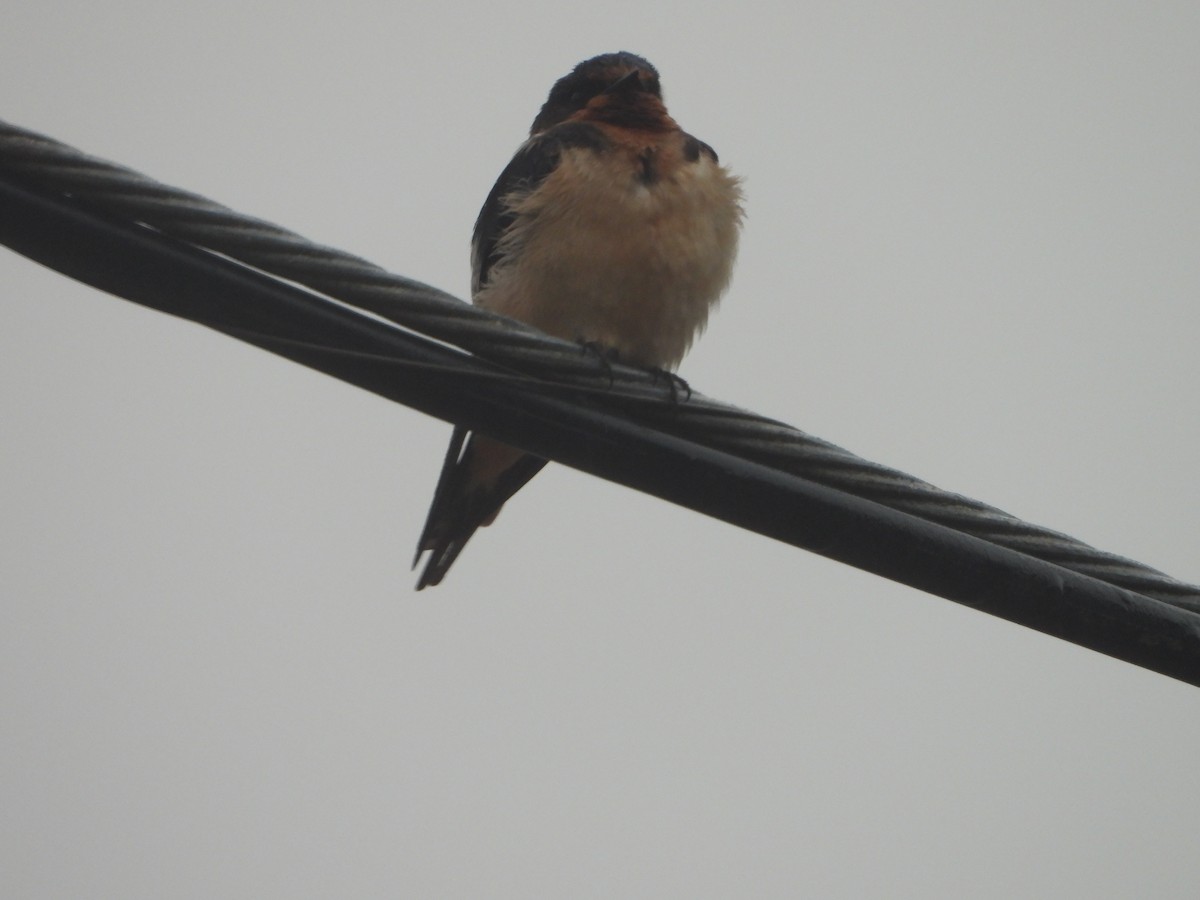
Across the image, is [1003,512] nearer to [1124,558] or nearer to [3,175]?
[1124,558]

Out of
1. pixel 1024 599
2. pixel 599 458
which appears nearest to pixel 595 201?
pixel 599 458

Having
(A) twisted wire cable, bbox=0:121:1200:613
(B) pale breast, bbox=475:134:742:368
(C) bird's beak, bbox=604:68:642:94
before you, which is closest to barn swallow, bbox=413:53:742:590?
(B) pale breast, bbox=475:134:742:368

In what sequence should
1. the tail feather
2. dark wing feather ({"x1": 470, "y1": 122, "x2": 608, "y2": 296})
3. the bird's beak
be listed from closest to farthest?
the tail feather → dark wing feather ({"x1": 470, "y1": 122, "x2": 608, "y2": 296}) → the bird's beak

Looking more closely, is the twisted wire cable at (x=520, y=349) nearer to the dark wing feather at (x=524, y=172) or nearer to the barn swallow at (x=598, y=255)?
the barn swallow at (x=598, y=255)

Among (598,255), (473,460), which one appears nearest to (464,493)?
(473,460)

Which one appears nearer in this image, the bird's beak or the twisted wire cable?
the twisted wire cable

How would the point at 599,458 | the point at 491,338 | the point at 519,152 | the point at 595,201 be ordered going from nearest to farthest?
1. the point at 491,338
2. the point at 599,458
3. the point at 595,201
4. the point at 519,152

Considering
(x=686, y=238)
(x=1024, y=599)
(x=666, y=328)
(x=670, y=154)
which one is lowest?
(x=1024, y=599)

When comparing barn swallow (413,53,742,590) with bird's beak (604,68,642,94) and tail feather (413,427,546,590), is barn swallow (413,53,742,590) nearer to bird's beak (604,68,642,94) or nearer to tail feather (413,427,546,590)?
tail feather (413,427,546,590)
